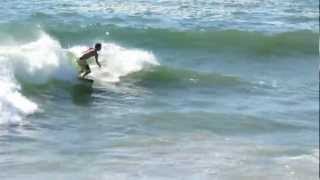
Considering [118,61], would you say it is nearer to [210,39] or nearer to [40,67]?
[40,67]

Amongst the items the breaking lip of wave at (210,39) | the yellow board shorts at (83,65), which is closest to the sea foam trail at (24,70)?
the yellow board shorts at (83,65)

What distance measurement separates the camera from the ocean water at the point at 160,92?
10.6 m

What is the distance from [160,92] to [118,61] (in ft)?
9.42

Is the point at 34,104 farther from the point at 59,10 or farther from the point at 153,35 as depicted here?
the point at 59,10

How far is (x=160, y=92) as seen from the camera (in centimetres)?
1667

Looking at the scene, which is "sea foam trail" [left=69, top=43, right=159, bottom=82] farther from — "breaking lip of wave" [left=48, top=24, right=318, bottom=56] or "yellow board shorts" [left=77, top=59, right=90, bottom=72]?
"breaking lip of wave" [left=48, top=24, right=318, bottom=56]

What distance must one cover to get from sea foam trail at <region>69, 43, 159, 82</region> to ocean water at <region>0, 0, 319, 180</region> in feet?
0.15

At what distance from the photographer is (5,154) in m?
10.8

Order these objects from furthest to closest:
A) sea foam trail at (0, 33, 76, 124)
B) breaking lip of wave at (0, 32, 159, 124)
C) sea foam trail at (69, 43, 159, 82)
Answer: sea foam trail at (69, 43, 159, 82) < breaking lip of wave at (0, 32, 159, 124) < sea foam trail at (0, 33, 76, 124)

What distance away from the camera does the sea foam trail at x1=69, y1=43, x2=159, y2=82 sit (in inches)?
706

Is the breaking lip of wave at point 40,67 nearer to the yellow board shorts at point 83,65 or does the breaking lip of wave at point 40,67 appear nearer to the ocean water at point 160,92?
the ocean water at point 160,92

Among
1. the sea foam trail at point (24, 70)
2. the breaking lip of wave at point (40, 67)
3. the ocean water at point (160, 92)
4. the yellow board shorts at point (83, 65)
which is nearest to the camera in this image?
the ocean water at point (160, 92)

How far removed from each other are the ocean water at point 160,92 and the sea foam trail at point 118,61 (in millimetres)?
47

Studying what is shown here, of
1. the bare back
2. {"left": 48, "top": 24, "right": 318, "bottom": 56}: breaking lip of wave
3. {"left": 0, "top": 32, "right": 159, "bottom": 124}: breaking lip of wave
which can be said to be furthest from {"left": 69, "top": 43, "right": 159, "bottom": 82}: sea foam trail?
{"left": 48, "top": 24, "right": 318, "bottom": 56}: breaking lip of wave
